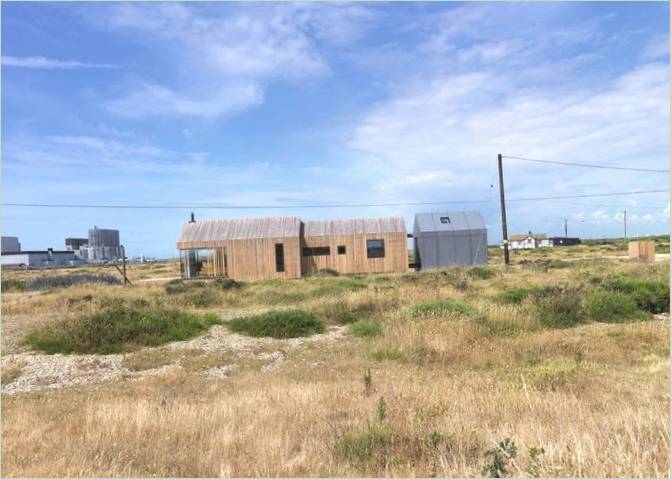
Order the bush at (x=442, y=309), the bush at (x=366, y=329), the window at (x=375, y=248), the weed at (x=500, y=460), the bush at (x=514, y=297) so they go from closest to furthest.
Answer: the weed at (x=500, y=460) < the bush at (x=366, y=329) < the bush at (x=442, y=309) < the bush at (x=514, y=297) < the window at (x=375, y=248)

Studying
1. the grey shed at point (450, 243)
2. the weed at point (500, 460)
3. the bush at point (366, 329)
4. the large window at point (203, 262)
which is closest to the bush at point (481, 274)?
the grey shed at point (450, 243)

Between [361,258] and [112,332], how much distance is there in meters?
24.0

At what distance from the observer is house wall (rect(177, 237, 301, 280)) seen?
3472 cm

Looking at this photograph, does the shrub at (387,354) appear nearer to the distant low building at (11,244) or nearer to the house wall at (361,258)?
the house wall at (361,258)

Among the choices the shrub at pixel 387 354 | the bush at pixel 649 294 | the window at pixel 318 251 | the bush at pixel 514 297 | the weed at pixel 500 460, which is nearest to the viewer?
the weed at pixel 500 460

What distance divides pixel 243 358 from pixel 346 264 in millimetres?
24864

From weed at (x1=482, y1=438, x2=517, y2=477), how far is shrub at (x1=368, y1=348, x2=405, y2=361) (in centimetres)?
600

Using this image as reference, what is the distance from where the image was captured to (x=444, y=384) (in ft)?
23.3

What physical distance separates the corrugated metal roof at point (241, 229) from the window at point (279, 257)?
0.70 m

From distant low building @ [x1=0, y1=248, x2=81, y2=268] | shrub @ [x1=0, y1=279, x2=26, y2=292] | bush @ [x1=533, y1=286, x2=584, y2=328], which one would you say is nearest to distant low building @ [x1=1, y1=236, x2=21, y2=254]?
distant low building @ [x1=0, y1=248, x2=81, y2=268]

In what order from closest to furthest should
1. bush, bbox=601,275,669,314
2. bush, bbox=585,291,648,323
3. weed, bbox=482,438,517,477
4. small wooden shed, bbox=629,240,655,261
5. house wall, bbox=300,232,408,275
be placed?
weed, bbox=482,438,517,477 < bush, bbox=585,291,648,323 < bush, bbox=601,275,669,314 < house wall, bbox=300,232,408,275 < small wooden shed, bbox=629,240,655,261

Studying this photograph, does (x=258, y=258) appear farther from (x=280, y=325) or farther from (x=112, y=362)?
(x=112, y=362)

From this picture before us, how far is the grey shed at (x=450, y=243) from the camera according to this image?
3550 cm

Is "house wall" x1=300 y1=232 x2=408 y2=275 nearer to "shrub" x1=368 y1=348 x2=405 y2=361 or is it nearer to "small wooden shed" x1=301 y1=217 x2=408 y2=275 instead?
"small wooden shed" x1=301 y1=217 x2=408 y2=275
